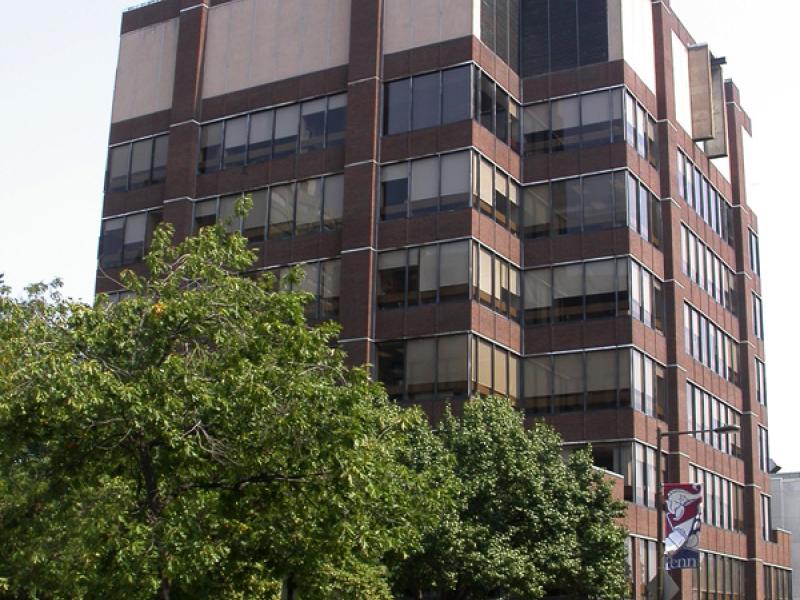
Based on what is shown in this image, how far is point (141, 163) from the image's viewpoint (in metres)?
56.9

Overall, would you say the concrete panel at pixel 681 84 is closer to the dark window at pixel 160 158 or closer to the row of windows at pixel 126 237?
the dark window at pixel 160 158

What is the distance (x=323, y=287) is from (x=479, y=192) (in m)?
7.50

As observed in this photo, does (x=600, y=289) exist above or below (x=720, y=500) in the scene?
above

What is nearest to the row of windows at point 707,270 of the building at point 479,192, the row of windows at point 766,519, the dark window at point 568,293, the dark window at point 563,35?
the building at point 479,192

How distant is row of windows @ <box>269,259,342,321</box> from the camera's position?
4944 centimetres

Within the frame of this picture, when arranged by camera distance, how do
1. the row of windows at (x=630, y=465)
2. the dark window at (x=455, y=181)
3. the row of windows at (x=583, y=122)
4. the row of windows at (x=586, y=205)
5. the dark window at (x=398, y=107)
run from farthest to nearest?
the row of windows at (x=583, y=122), the dark window at (x=398, y=107), the row of windows at (x=586, y=205), the dark window at (x=455, y=181), the row of windows at (x=630, y=465)

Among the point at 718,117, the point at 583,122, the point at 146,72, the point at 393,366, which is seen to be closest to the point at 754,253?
the point at 718,117

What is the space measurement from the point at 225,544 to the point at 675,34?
44.2 m

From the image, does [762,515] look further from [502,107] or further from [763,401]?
[502,107]

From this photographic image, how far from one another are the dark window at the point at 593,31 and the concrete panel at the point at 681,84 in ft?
20.0

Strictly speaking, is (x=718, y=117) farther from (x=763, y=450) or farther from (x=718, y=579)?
(x=718, y=579)

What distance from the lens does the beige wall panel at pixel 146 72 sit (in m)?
57.7

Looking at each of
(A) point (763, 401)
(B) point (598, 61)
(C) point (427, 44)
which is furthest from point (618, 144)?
(A) point (763, 401)

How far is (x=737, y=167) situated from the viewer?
214 ft
